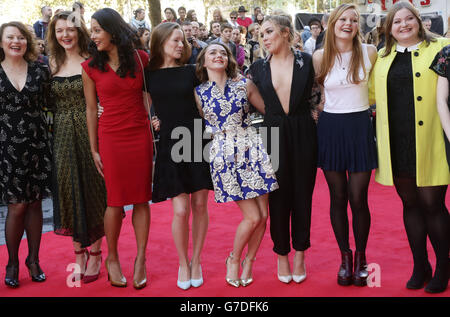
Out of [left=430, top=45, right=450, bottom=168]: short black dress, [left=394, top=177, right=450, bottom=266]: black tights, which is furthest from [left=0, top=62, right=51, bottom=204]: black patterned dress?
[left=430, top=45, right=450, bottom=168]: short black dress

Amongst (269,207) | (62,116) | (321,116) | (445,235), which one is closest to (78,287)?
(62,116)

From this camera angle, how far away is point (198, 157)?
336 cm

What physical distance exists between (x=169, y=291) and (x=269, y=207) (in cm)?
87

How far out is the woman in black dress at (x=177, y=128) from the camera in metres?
3.29

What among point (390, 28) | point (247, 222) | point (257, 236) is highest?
point (390, 28)

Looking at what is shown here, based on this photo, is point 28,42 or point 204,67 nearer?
point 204,67

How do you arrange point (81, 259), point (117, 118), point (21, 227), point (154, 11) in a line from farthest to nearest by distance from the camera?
point (154, 11) < point (81, 259) < point (21, 227) < point (117, 118)

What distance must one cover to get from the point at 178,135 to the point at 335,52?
1135 millimetres

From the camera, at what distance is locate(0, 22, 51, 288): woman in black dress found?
3494 mm

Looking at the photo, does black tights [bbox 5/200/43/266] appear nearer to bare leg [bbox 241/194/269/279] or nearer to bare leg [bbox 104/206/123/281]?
bare leg [bbox 104/206/123/281]

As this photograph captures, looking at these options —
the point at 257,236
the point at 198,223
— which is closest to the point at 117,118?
the point at 198,223

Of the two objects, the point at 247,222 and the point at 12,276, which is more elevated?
the point at 247,222

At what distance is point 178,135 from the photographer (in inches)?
131

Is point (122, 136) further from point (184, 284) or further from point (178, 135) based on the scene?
point (184, 284)
